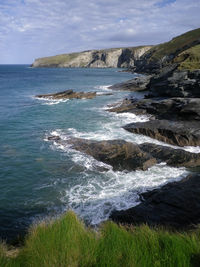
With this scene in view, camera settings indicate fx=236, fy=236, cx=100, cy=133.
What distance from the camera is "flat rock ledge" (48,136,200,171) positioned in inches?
670

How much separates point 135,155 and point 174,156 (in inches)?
114

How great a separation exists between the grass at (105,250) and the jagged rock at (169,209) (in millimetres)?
4965

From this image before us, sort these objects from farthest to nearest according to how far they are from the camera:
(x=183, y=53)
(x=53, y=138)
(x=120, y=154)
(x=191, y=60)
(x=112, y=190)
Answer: (x=183, y=53) < (x=191, y=60) < (x=53, y=138) < (x=120, y=154) < (x=112, y=190)

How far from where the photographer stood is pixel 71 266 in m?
4.05

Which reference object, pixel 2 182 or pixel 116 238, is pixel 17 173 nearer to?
pixel 2 182

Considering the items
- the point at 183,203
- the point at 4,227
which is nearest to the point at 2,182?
the point at 4,227

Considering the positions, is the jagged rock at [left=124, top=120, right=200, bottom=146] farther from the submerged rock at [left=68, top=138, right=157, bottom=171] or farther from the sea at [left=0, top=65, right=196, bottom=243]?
the submerged rock at [left=68, top=138, right=157, bottom=171]

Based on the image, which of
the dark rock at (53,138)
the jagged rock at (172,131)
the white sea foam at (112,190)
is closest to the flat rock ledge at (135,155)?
the white sea foam at (112,190)

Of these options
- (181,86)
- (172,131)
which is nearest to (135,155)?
(172,131)

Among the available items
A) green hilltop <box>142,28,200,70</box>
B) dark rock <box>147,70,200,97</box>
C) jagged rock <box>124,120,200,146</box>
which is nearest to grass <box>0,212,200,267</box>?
jagged rock <box>124,120,200,146</box>

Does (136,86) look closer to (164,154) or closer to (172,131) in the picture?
(172,131)

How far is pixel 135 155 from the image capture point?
17.7 m

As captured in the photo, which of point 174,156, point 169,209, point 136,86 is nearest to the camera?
point 169,209

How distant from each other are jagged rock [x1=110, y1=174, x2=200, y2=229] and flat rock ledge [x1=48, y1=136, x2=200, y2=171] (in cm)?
478
